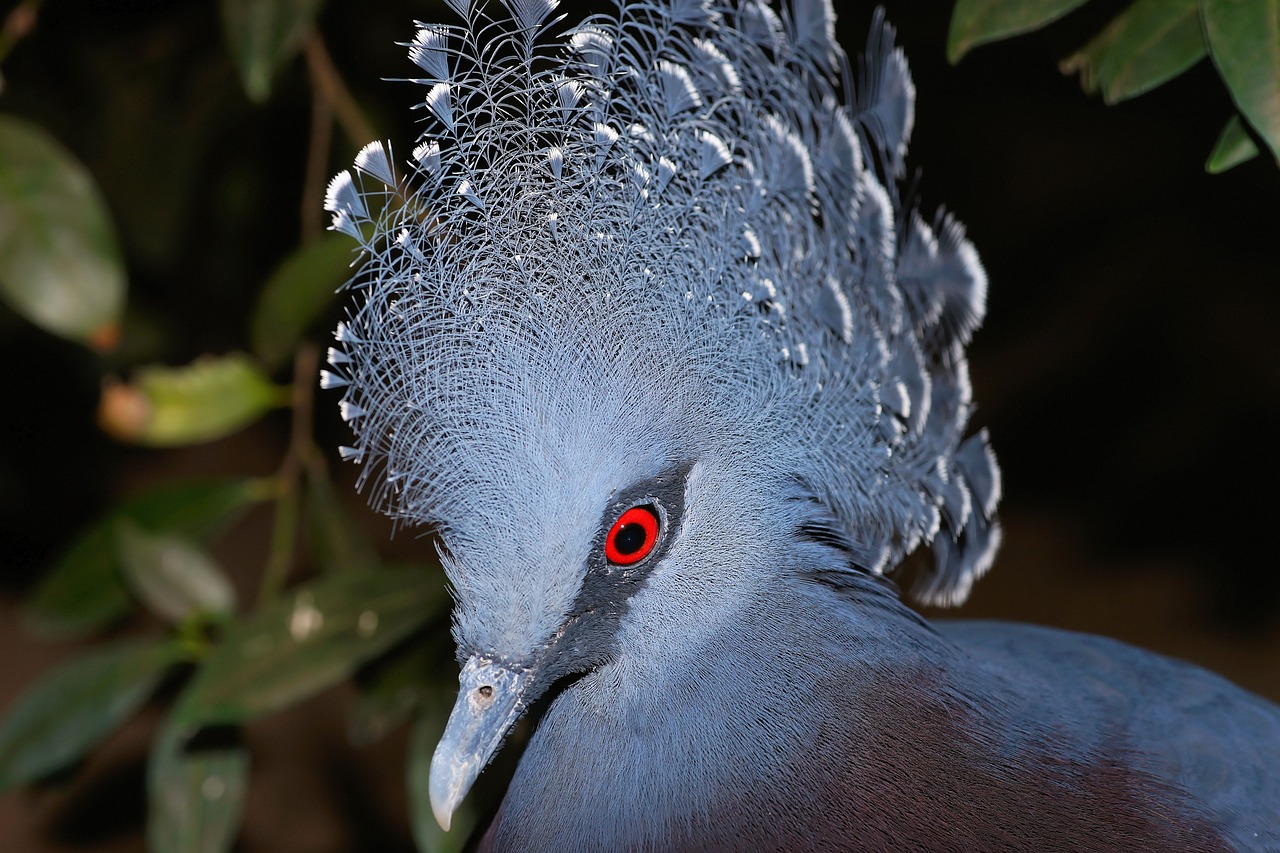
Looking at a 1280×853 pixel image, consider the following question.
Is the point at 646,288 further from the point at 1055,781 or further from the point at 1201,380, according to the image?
the point at 1201,380

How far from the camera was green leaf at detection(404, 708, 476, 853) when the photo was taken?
1.31 metres

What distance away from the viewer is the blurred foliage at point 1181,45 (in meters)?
0.83

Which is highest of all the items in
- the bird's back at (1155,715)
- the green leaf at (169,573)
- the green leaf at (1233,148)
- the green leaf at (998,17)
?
the green leaf at (998,17)

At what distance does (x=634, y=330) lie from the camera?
3.55 ft

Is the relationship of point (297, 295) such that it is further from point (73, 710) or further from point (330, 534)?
point (73, 710)

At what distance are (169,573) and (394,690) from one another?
33 centimetres

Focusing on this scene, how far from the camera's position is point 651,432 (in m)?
1.07

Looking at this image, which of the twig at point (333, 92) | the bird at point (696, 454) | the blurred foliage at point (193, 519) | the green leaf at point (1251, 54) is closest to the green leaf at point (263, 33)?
the blurred foliage at point (193, 519)

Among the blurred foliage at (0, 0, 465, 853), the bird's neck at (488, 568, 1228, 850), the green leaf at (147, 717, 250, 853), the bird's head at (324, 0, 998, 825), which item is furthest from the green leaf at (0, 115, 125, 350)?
the bird's neck at (488, 568, 1228, 850)

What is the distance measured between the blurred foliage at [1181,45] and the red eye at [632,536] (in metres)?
0.50

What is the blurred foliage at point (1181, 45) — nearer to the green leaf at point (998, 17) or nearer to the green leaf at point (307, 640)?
the green leaf at point (998, 17)

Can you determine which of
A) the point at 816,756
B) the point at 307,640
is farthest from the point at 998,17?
the point at 307,640

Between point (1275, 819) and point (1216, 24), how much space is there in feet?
2.56

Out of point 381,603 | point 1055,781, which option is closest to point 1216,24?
point 1055,781
